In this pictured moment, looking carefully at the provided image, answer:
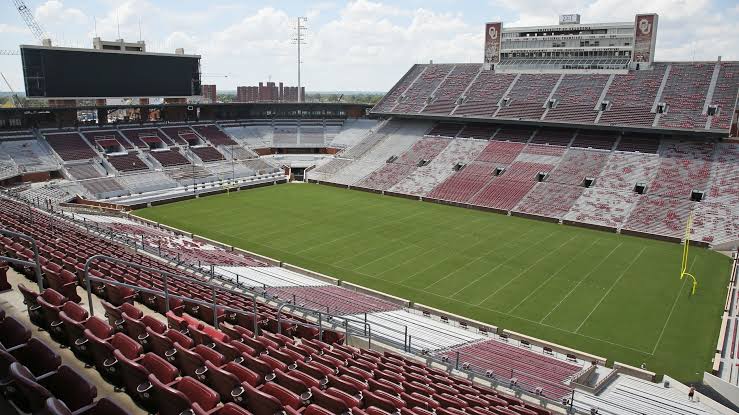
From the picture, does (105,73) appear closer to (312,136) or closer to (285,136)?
(285,136)

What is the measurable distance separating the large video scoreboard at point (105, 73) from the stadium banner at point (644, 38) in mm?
46631

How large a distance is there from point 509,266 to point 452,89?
124ft

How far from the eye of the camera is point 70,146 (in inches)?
2149

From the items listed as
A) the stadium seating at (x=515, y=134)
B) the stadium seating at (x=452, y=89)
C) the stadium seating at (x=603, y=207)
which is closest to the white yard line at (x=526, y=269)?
the stadium seating at (x=603, y=207)

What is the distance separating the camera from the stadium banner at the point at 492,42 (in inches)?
2490

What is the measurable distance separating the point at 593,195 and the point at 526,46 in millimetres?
24449

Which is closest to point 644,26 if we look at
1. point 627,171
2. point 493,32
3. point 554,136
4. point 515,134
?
point 554,136

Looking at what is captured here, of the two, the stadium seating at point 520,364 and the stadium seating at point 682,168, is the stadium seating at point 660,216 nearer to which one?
the stadium seating at point 682,168

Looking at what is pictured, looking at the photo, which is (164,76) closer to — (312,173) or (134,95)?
(134,95)

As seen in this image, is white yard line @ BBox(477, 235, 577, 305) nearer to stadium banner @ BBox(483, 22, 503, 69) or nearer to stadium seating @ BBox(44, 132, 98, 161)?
stadium banner @ BBox(483, 22, 503, 69)

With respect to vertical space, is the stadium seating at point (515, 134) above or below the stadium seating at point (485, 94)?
below

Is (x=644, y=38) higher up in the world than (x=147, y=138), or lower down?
higher up

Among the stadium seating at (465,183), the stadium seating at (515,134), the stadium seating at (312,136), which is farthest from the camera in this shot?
the stadium seating at (312,136)

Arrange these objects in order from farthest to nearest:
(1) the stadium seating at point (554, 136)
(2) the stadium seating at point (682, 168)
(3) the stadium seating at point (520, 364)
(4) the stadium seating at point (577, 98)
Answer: (1) the stadium seating at point (554, 136) → (4) the stadium seating at point (577, 98) → (2) the stadium seating at point (682, 168) → (3) the stadium seating at point (520, 364)
